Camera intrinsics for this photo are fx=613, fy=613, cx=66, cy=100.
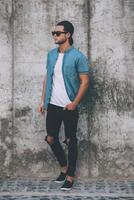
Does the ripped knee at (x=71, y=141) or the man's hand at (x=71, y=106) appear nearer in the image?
the man's hand at (x=71, y=106)

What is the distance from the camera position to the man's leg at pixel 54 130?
27.0ft

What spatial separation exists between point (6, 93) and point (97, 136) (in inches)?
56.0

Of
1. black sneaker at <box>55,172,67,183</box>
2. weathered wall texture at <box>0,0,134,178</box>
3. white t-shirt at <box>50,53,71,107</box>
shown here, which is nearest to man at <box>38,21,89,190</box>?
white t-shirt at <box>50,53,71,107</box>

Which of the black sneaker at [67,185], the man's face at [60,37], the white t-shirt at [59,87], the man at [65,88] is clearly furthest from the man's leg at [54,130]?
the man's face at [60,37]

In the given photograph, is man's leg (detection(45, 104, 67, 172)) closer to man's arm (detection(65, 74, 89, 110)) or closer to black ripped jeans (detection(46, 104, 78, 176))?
black ripped jeans (detection(46, 104, 78, 176))

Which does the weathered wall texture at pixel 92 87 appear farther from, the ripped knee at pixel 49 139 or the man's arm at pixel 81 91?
the man's arm at pixel 81 91

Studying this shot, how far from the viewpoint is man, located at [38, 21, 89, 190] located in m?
8.05

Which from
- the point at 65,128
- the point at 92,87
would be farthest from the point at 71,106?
the point at 92,87

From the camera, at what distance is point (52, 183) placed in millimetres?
8484

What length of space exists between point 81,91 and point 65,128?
57 centimetres

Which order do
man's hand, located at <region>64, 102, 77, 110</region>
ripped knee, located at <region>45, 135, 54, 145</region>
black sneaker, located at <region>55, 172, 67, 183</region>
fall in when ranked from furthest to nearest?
black sneaker, located at <region>55, 172, 67, 183</region> → ripped knee, located at <region>45, 135, 54, 145</region> → man's hand, located at <region>64, 102, 77, 110</region>

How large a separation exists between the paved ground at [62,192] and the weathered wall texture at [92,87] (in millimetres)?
220

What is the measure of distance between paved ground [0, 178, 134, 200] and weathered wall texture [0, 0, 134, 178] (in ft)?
0.72

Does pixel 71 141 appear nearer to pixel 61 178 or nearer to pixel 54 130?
pixel 54 130
